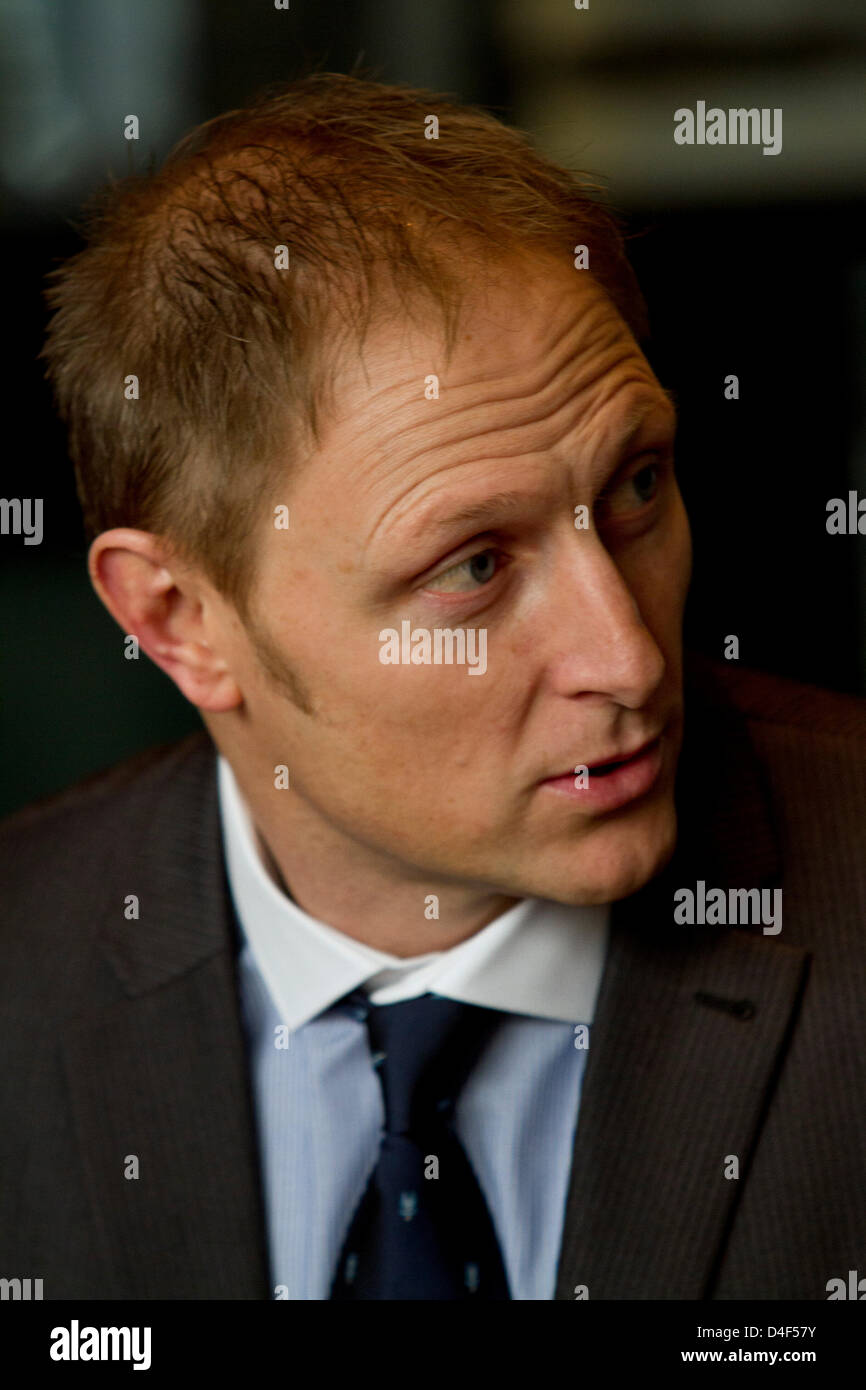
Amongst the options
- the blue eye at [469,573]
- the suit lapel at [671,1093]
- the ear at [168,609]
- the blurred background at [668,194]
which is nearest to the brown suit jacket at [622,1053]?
the suit lapel at [671,1093]

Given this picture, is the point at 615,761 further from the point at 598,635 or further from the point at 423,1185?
the point at 423,1185

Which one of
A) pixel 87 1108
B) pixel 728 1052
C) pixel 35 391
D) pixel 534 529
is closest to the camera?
pixel 534 529

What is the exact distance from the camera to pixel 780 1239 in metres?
1.21

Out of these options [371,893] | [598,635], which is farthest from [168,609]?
[598,635]

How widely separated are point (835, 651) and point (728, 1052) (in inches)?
45.6

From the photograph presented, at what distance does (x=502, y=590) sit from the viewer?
1.13 meters

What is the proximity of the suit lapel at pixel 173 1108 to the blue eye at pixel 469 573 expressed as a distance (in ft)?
1.53

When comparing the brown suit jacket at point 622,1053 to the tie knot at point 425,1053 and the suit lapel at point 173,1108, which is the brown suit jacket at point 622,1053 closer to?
the suit lapel at point 173,1108

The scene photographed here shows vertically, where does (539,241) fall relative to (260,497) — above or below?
above

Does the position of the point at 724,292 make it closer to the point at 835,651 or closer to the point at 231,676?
the point at 835,651

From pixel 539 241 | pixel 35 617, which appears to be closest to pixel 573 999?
pixel 539 241

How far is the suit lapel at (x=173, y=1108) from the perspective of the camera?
1321mm

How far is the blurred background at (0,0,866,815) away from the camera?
86.4 inches

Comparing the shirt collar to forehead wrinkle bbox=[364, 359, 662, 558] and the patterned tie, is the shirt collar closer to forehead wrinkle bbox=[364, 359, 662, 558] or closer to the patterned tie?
the patterned tie
